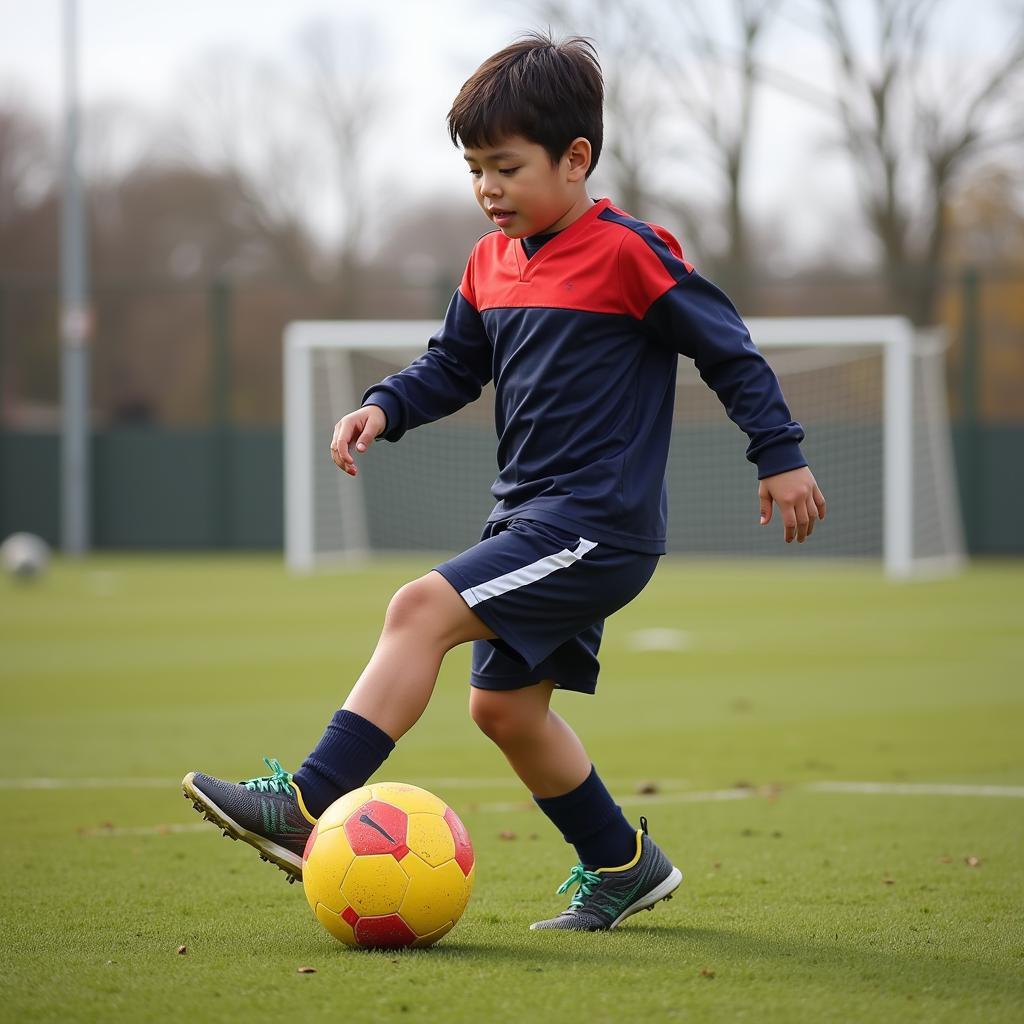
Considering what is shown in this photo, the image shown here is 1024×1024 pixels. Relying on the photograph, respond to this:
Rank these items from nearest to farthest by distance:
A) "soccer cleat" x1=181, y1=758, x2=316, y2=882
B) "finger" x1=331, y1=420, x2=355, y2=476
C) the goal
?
"soccer cleat" x1=181, y1=758, x2=316, y2=882 < "finger" x1=331, y1=420, x2=355, y2=476 < the goal

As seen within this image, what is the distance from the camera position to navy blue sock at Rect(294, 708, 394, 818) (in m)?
3.31

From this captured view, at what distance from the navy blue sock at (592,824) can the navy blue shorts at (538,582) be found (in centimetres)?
41

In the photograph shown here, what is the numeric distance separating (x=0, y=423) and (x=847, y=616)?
1710cm

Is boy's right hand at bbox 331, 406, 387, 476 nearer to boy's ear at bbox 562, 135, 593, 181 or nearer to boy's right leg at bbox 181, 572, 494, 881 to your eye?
boy's right leg at bbox 181, 572, 494, 881

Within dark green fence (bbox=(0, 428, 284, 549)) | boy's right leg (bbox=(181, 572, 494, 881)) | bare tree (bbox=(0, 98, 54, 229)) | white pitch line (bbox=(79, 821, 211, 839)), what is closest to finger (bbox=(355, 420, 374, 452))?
boy's right leg (bbox=(181, 572, 494, 881))

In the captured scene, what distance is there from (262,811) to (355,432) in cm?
88

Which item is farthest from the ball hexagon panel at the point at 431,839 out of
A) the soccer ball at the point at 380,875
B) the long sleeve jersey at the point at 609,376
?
the long sleeve jersey at the point at 609,376

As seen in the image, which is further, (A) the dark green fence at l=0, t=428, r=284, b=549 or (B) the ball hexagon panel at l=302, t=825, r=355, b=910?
(A) the dark green fence at l=0, t=428, r=284, b=549

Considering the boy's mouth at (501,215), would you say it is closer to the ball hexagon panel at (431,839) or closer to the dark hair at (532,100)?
the dark hair at (532,100)

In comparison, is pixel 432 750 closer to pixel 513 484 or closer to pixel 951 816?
pixel 951 816

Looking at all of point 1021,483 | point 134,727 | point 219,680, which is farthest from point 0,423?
Answer: point 134,727

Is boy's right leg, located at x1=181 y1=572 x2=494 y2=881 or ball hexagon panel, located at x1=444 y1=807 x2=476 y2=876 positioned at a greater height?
boy's right leg, located at x1=181 y1=572 x2=494 y2=881

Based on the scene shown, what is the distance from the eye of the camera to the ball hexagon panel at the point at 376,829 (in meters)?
3.31

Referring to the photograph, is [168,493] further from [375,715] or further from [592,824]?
[375,715]
